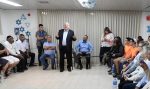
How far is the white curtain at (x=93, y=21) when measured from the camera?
27.7ft

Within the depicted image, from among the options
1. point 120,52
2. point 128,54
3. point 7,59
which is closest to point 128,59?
A: point 128,54

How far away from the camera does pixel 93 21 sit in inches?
335

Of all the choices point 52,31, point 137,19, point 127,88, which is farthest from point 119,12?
point 127,88

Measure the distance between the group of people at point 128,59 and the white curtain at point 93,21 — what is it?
0.66 m

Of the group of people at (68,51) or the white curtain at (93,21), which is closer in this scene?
the group of people at (68,51)

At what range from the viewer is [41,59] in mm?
7375

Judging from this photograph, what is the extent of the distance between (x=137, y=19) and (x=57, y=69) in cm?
374

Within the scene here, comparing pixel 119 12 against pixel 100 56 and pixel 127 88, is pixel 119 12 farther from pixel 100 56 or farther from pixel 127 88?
pixel 127 88

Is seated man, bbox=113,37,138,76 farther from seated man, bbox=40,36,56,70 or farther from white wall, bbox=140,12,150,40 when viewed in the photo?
white wall, bbox=140,12,150,40

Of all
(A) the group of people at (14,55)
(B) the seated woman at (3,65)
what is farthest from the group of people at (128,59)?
(B) the seated woman at (3,65)

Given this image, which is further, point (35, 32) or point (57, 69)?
point (35, 32)

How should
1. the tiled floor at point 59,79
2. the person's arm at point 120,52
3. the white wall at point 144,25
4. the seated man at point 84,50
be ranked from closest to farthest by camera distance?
the tiled floor at point 59,79
the person's arm at point 120,52
the seated man at point 84,50
the white wall at point 144,25

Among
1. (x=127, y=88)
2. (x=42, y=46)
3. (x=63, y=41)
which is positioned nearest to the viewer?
(x=127, y=88)

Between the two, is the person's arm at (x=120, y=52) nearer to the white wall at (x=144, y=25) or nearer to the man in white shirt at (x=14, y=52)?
the white wall at (x=144, y=25)
